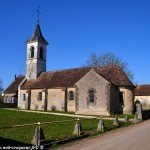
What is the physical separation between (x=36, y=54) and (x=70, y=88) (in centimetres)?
1122

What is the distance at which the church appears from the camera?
109 feet

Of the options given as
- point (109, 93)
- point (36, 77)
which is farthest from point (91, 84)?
point (36, 77)

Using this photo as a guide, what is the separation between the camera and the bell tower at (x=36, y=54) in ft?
151

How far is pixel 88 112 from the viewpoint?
33625mm

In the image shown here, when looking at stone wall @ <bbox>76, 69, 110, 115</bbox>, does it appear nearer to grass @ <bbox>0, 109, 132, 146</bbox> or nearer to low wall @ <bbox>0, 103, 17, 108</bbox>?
grass @ <bbox>0, 109, 132, 146</bbox>

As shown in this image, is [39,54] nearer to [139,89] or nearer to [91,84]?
[91,84]

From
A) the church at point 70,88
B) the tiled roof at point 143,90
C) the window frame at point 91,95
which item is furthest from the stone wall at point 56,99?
the tiled roof at point 143,90

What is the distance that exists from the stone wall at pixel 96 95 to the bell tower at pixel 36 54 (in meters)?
13.7

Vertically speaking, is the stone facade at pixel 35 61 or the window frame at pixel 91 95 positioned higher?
the stone facade at pixel 35 61

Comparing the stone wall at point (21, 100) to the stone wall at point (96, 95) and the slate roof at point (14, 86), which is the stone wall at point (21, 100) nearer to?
the slate roof at point (14, 86)

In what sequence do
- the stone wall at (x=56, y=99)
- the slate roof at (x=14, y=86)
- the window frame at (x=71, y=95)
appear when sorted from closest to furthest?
1. the window frame at (x=71, y=95)
2. the stone wall at (x=56, y=99)
3. the slate roof at (x=14, y=86)

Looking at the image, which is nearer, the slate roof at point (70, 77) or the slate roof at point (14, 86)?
the slate roof at point (70, 77)

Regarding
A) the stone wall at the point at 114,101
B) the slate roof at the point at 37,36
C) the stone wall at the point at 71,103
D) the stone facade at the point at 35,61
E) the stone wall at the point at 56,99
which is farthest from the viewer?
the slate roof at the point at 37,36

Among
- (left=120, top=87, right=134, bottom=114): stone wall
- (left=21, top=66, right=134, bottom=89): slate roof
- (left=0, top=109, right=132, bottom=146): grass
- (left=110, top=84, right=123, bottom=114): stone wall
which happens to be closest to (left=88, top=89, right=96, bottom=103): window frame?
(left=110, top=84, right=123, bottom=114): stone wall
